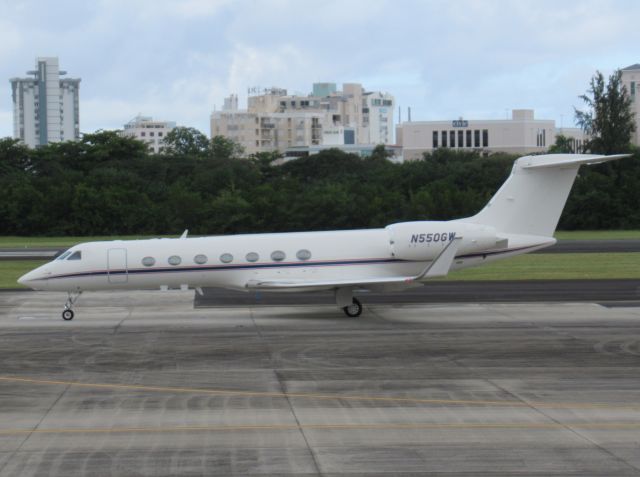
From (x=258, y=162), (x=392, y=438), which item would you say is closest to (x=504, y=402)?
(x=392, y=438)

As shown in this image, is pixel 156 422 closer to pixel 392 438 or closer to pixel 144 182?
pixel 392 438

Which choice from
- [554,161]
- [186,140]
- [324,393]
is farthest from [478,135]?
[324,393]

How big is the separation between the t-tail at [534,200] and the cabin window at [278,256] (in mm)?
5932

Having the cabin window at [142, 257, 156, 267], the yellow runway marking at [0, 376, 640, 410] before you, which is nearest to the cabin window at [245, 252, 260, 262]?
the cabin window at [142, 257, 156, 267]

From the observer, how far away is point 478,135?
15075 centimetres

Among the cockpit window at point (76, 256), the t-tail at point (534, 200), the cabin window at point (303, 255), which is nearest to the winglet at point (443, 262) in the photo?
the t-tail at point (534, 200)

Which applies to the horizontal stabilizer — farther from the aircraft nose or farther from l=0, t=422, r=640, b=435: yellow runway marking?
the aircraft nose

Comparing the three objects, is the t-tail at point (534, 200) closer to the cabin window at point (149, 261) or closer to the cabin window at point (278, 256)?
the cabin window at point (278, 256)

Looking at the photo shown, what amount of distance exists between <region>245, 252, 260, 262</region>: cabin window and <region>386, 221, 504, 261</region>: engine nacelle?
385cm

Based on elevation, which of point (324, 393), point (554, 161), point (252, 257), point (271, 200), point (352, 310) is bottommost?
point (324, 393)

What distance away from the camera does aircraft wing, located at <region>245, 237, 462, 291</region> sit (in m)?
25.6

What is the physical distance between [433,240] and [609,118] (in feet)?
204

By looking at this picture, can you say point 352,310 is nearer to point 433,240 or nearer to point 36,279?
point 433,240

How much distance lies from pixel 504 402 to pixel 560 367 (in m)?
3.65
